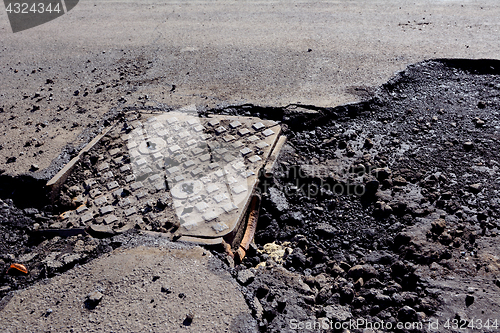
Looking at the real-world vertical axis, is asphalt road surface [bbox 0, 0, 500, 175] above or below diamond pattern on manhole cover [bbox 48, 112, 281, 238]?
above

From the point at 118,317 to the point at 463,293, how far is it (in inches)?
98.3

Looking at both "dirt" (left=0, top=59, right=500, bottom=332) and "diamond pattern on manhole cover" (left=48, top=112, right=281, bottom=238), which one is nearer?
"dirt" (left=0, top=59, right=500, bottom=332)

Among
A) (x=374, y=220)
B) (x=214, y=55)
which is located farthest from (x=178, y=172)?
(x=214, y=55)

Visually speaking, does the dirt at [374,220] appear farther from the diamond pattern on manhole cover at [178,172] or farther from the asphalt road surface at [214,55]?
the asphalt road surface at [214,55]

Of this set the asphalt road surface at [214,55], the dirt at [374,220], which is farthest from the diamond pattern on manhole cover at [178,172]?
the asphalt road surface at [214,55]

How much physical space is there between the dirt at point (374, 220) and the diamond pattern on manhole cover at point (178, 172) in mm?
255

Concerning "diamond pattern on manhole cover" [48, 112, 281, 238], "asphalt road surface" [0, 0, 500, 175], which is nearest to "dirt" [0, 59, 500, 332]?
"diamond pattern on manhole cover" [48, 112, 281, 238]

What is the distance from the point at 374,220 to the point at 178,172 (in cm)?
208

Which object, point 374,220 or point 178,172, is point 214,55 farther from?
point 374,220

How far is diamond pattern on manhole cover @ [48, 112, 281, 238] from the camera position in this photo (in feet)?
12.3

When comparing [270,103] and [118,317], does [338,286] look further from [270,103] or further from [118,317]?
[270,103]

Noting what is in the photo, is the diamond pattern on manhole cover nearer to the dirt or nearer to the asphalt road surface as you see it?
the dirt

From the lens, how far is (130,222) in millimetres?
3742

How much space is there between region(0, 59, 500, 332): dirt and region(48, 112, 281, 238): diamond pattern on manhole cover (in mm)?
255
